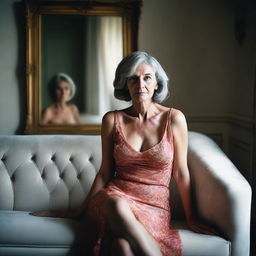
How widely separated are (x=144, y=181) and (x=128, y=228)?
0.36 m

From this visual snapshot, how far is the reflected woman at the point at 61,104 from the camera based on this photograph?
296 cm

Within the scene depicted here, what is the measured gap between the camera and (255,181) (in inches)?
103

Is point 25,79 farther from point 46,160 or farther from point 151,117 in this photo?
point 151,117

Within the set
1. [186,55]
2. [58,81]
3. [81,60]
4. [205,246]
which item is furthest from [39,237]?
[186,55]

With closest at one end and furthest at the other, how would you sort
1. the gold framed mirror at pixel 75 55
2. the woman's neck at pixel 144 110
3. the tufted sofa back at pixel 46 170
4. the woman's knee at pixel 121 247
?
the woman's knee at pixel 121 247
the woman's neck at pixel 144 110
the tufted sofa back at pixel 46 170
the gold framed mirror at pixel 75 55

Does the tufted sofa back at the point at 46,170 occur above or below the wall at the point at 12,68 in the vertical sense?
below

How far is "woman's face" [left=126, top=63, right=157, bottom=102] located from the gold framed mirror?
3.05 feet

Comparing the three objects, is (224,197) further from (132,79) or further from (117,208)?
(132,79)

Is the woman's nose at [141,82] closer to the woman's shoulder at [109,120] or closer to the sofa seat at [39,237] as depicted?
the woman's shoulder at [109,120]

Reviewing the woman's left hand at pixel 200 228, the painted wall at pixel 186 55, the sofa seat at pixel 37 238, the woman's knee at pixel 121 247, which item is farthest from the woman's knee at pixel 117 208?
the painted wall at pixel 186 55

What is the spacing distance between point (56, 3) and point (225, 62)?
4.50ft

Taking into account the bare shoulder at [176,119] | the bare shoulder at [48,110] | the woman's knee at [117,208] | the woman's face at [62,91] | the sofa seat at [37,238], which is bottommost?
the sofa seat at [37,238]

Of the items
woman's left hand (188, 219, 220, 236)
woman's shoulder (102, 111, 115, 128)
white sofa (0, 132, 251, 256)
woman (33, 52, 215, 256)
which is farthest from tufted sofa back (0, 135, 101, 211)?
woman's left hand (188, 219, 220, 236)

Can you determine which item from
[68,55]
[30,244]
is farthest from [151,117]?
[68,55]
